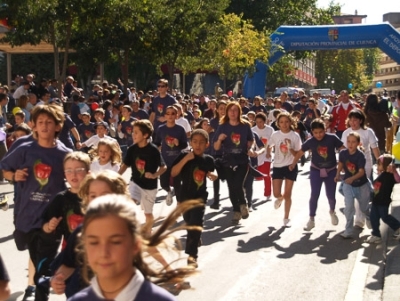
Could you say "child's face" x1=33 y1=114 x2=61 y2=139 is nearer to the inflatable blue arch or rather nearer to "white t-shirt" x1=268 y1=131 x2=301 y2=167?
"white t-shirt" x1=268 y1=131 x2=301 y2=167

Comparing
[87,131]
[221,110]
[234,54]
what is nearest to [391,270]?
[221,110]

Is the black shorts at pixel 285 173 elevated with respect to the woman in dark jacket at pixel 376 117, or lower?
lower

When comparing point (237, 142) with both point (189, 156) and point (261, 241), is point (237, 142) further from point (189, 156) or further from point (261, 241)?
point (189, 156)

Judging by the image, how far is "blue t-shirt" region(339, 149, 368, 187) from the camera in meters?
11.6

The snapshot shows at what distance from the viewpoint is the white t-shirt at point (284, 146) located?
A: 41.9 ft

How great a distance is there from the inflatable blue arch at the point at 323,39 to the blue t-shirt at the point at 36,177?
32097 mm

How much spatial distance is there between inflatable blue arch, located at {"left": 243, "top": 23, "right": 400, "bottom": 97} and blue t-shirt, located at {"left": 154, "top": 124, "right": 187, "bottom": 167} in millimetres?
26224

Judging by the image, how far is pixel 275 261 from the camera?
32.8 feet

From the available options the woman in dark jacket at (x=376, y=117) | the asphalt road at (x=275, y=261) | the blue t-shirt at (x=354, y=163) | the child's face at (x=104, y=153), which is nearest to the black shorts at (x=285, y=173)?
the asphalt road at (x=275, y=261)

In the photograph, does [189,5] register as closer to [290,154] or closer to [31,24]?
[31,24]

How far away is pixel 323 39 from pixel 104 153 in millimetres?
31344

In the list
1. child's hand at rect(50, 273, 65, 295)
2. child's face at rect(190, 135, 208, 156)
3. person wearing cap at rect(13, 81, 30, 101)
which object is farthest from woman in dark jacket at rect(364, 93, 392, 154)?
child's hand at rect(50, 273, 65, 295)

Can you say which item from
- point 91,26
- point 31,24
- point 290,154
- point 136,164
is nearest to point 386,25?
point 91,26

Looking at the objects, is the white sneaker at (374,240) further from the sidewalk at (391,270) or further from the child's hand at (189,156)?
the child's hand at (189,156)
